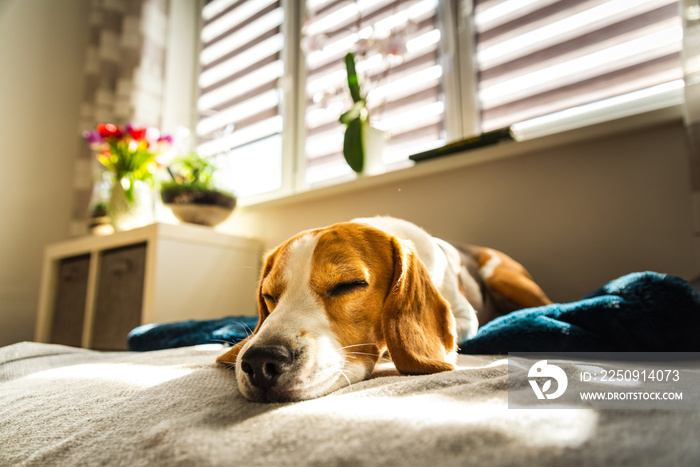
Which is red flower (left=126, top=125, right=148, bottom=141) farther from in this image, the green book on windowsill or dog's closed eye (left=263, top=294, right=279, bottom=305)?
dog's closed eye (left=263, top=294, right=279, bottom=305)

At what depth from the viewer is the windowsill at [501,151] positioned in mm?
1707

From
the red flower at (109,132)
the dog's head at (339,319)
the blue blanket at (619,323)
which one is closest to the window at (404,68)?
the red flower at (109,132)

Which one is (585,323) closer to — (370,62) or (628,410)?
(628,410)

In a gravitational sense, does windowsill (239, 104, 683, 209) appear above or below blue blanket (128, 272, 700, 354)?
above

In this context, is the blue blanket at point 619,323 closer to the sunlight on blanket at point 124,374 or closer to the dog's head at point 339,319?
the dog's head at point 339,319

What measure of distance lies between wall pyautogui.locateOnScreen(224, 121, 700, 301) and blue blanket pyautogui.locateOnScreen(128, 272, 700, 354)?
65cm

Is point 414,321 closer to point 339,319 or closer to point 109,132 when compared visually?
point 339,319

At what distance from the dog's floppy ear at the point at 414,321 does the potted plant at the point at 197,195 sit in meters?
2.02

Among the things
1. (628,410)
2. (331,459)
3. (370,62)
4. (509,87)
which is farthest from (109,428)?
(370,62)

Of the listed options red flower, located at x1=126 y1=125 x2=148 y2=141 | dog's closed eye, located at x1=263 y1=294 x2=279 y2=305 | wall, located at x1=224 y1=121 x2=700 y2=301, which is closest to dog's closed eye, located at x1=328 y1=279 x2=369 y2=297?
dog's closed eye, located at x1=263 y1=294 x2=279 y2=305

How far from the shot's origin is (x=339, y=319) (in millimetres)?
946

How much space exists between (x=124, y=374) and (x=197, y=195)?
207cm

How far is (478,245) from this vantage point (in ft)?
7.21

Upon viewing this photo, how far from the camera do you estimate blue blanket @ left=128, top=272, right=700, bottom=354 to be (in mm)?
1022
